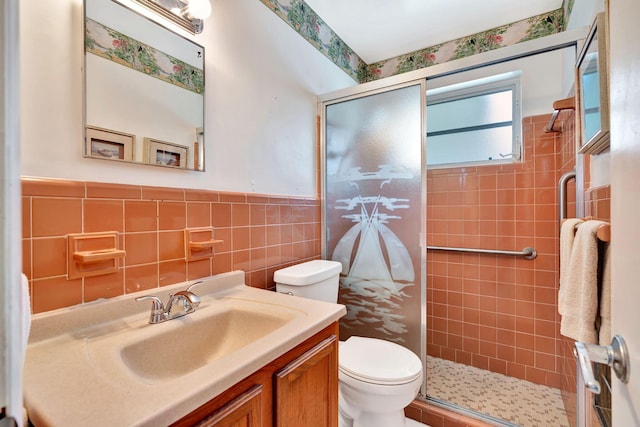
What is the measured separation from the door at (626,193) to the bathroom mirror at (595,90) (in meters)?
0.43

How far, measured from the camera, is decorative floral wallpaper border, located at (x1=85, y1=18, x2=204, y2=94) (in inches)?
36.7

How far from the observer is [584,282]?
2.86ft

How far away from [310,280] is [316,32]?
169cm

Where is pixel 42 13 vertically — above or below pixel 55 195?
above

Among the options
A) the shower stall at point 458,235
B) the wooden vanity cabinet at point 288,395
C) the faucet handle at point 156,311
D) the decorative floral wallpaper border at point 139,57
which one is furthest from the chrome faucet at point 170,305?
the shower stall at point 458,235

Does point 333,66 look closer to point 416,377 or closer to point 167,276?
point 167,276

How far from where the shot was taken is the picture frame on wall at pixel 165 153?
1.07m

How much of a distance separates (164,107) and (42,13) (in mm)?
385

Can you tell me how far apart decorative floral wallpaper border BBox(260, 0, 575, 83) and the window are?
26cm

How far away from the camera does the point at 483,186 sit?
2143 millimetres

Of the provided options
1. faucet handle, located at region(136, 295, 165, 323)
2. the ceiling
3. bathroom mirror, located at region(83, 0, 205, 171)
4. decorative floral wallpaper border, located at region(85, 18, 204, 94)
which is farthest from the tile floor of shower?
the ceiling

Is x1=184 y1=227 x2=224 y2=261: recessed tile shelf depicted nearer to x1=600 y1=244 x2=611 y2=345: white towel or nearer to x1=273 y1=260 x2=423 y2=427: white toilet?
x1=273 y1=260 x2=423 y2=427: white toilet

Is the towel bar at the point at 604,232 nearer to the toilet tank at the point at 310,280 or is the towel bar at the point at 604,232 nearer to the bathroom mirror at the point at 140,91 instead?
the toilet tank at the point at 310,280

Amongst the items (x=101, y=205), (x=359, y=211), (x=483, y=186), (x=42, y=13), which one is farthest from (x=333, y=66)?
(x=101, y=205)
